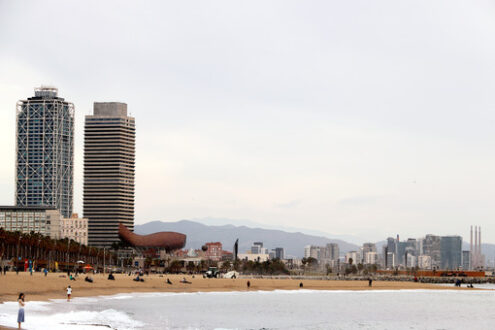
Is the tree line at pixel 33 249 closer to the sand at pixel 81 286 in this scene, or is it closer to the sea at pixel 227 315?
the sand at pixel 81 286

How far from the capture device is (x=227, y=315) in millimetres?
70375

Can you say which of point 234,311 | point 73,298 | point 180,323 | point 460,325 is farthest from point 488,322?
point 73,298

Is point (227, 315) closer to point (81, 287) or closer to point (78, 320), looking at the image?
point (78, 320)

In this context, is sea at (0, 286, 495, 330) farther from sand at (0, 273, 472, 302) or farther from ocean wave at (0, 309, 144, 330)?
sand at (0, 273, 472, 302)

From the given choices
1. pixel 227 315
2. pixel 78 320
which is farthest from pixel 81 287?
pixel 78 320

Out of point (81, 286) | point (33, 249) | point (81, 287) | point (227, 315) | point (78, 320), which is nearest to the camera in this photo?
point (78, 320)

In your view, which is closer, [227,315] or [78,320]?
[78,320]

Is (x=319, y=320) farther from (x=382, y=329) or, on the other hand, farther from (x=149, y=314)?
(x=149, y=314)

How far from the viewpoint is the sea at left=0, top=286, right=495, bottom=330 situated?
53897mm

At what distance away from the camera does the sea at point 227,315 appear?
5390cm

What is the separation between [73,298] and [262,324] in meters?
21.8

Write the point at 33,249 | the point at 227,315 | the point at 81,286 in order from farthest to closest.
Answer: the point at 33,249
the point at 81,286
the point at 227,315

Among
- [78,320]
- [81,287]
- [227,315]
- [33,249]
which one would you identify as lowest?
[227,315]

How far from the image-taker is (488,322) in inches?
2918
